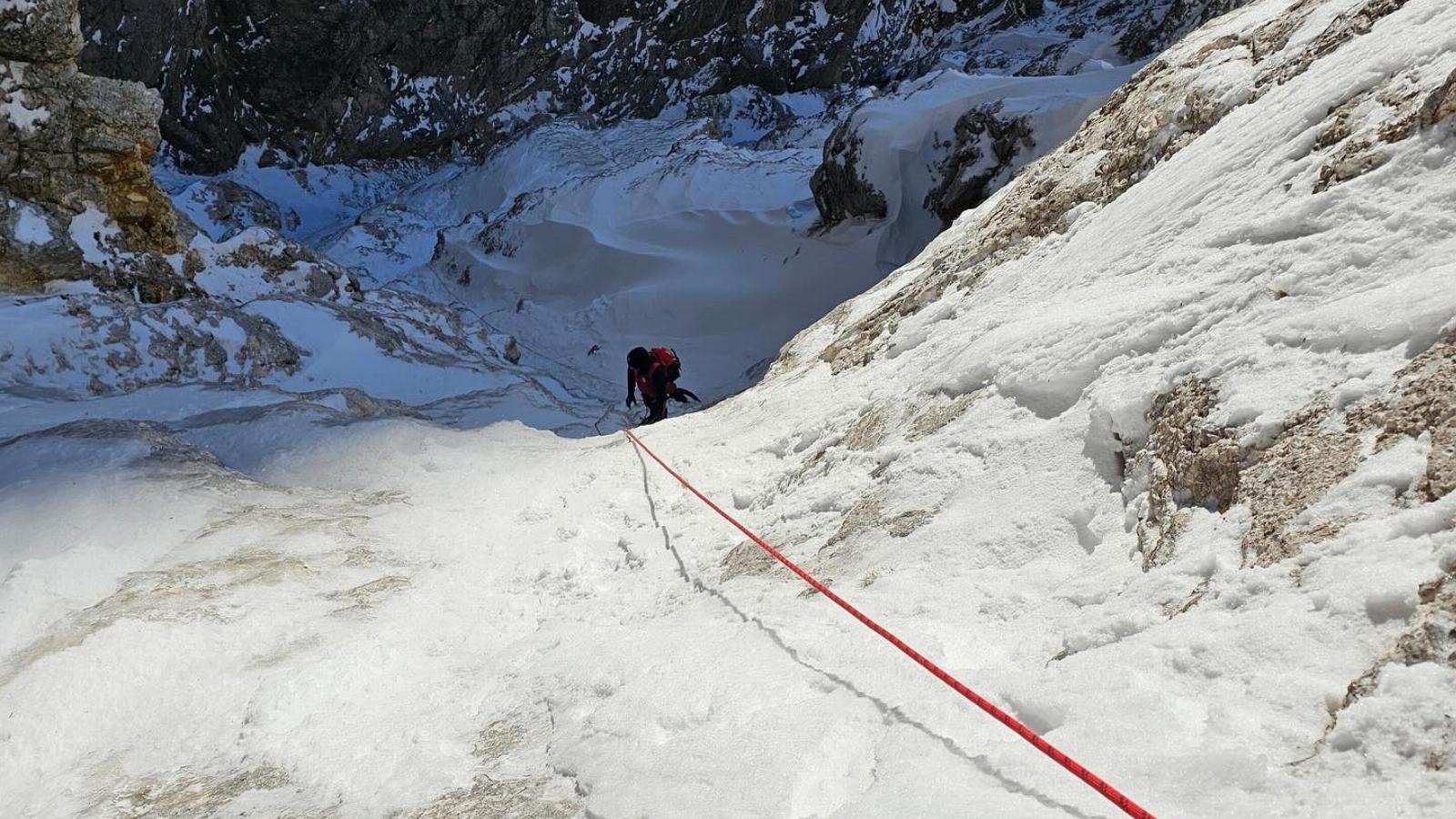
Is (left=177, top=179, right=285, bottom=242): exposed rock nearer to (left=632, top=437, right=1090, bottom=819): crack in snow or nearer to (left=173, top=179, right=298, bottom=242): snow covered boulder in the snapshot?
(left=173, top=179, right=298, bottom=242): snow covered boulder

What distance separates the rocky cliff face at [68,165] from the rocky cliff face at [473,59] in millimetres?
17288

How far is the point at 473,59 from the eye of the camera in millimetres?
31859

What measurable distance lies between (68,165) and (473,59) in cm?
2231

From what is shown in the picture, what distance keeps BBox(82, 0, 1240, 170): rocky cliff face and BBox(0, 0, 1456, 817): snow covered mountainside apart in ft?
84.7

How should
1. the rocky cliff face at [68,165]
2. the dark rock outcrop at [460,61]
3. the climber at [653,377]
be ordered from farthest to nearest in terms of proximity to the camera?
1. the dark rock outcrop at [460,61]
2. the rocky cliff face at [68,165]
3. the climber at [653,377]

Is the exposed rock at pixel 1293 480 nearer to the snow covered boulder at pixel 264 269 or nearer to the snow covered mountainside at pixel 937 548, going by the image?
the snow covered mountainside at pixel 937 548

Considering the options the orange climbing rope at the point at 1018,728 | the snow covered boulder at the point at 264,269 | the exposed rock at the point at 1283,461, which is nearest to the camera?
the orange climbing rope at the point at 1018,728

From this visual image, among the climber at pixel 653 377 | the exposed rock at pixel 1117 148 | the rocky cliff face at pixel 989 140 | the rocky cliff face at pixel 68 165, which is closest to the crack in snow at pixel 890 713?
the exposed rock at pixel 1117 148

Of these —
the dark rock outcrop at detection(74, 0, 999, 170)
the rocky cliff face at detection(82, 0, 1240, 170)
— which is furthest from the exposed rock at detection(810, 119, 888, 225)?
the dark rock outcrop at detection(74, 0, 999, 170)

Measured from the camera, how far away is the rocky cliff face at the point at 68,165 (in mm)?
11125

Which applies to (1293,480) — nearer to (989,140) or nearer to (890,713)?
(890,713)

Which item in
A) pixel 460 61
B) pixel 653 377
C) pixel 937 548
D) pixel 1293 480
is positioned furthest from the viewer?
pixel 460 61

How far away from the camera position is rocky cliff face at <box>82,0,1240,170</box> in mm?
28375

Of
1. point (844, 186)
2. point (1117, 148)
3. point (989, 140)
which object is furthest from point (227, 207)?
point (1117, 148)
